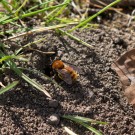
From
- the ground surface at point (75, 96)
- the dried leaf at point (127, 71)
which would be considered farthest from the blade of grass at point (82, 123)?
the dried leaf at point (127, 71)

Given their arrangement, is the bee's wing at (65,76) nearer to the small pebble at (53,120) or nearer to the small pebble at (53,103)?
the small pebble at (53,103)

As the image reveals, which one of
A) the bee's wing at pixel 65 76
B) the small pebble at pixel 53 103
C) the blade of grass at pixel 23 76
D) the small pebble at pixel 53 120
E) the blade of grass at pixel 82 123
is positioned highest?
the blade of grass at pixel 23 76

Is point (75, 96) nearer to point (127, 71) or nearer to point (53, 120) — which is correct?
point (53, 120)

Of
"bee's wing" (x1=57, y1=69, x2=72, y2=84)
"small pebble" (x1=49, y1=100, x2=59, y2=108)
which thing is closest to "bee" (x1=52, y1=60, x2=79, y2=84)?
"bee's wing" (x1=57, y1=69, x2=72, y2=84)

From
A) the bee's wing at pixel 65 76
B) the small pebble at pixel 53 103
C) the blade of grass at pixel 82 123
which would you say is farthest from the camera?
the bee's wing at pixel 65 76

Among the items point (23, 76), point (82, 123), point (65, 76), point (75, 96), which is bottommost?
point (82, 123)

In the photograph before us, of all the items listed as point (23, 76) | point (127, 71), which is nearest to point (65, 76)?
point (23, 76)

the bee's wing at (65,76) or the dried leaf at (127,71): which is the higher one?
the bee's wing at (65,76)

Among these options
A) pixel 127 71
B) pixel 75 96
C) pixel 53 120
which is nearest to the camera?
pixel 53 120
